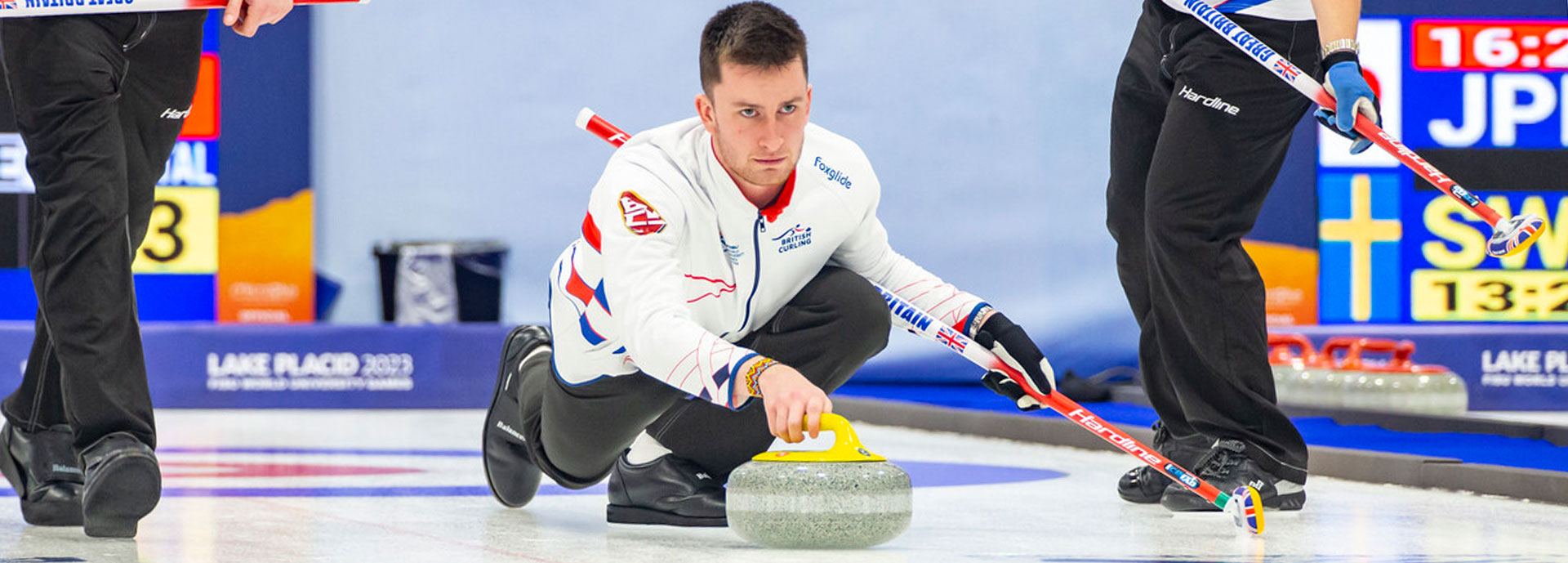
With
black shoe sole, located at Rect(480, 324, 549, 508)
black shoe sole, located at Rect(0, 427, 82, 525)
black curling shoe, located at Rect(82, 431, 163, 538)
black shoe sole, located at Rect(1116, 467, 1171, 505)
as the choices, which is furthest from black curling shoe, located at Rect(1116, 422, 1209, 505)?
black shoe sole, located at Rect(0, 427, 82, 525)

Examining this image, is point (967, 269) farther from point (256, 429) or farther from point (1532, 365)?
point (256, 429)

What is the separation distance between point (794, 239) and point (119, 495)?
945 mm

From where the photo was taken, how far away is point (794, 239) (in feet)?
8.63

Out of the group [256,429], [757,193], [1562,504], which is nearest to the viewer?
[757,193]

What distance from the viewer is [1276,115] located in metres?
3.10

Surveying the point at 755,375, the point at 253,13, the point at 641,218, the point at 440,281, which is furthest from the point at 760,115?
the point at 440,281

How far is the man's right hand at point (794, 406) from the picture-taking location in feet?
6.77

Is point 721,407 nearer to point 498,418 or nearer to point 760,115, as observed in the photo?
point 498,418

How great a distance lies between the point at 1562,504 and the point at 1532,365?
346 cm

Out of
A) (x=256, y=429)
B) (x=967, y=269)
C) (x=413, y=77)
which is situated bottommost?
(x=256, y=429)

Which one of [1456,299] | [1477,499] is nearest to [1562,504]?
[1477,499]

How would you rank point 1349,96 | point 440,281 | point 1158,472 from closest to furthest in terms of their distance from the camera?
point 1349,96
point 1158,472
point 440,281

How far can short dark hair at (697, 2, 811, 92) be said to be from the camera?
2357 mm

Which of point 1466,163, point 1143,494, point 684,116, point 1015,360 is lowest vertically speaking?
point 1143,494
